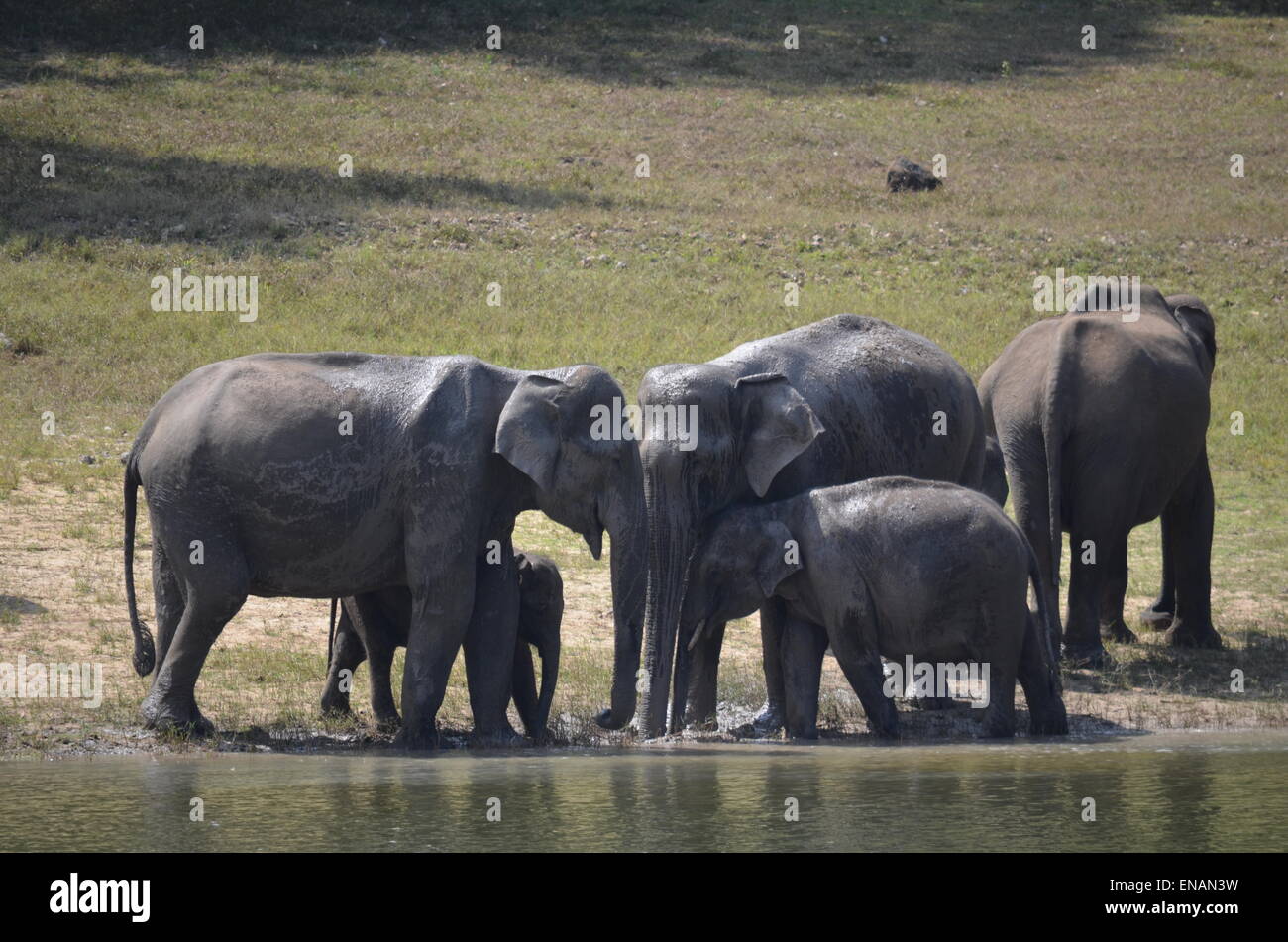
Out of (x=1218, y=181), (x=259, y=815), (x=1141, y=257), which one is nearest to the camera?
(x=259, y=815)

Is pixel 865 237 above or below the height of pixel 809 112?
below

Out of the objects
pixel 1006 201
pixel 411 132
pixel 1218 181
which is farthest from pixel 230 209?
pixel 1218 181

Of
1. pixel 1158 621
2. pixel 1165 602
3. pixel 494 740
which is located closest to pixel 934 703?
pixel 494 740

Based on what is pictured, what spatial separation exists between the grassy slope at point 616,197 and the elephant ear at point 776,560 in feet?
6.99

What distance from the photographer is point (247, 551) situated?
39.3ft

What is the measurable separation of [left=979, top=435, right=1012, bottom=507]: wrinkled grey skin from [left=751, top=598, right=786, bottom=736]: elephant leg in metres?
3.67

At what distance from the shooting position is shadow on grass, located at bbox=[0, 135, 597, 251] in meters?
32.0

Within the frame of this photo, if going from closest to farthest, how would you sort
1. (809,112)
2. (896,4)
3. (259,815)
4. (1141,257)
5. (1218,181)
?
(259,815) < (1141,257) < (1218,181) < (809,112) < (896,4)

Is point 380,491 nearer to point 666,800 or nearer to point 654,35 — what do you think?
point 666,800

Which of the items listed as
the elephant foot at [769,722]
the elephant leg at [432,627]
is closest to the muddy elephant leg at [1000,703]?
the elephant foot at [769,722]

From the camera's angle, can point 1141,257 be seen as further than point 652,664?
Yes

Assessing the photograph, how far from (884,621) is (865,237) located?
892 inches

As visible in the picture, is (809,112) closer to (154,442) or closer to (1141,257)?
(1141,257)

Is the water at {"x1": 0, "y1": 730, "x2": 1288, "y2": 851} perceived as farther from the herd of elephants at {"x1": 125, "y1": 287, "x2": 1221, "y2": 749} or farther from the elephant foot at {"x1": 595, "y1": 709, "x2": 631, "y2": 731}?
the herd of elephants at {"x1": 125, "y1": 287, "x2": 1221, "y2": 749}
